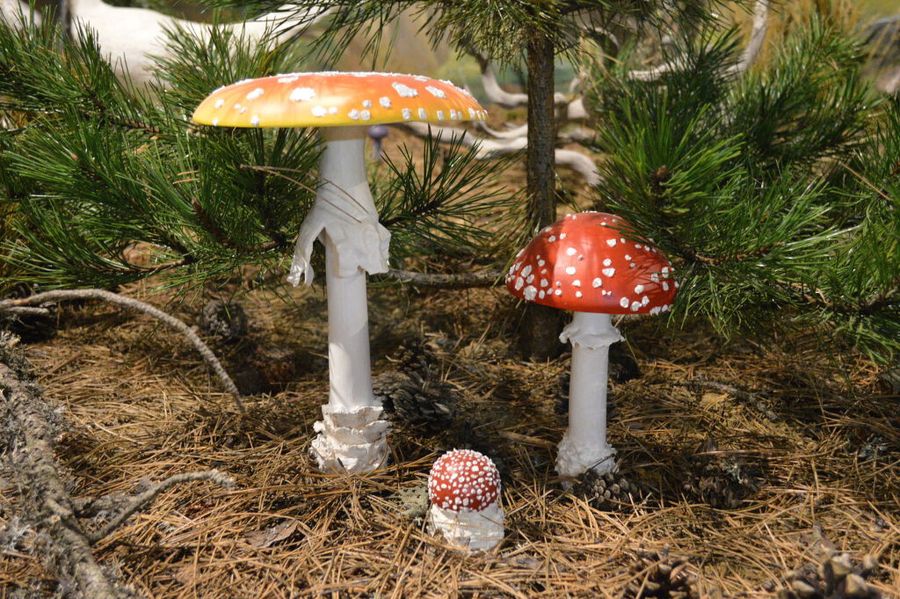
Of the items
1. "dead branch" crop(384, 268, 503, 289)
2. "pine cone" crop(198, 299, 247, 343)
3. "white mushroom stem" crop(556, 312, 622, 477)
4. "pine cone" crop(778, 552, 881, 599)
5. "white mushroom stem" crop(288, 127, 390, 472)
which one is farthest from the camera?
"pine cone" crop(198, 299, 247, 343)

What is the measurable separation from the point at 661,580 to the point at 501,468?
47 centimetres

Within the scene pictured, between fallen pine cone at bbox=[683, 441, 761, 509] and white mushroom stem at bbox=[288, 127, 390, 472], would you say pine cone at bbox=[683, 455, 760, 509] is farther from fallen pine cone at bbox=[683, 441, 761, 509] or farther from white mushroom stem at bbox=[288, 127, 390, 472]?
white mushroom stem at bbox=[288, 127, 390, 472]

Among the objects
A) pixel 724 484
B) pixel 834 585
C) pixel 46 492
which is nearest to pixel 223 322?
pixel 46 492

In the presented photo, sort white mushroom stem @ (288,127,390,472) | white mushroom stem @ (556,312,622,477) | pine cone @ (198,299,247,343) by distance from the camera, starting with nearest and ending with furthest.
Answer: white mushroom stem @ (288,127,390,472) → white mushroom stem @ (556,312,622,477) → pine cone @ (198,299,247,343)

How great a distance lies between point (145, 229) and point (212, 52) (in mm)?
597

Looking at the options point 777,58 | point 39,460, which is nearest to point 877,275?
point 777,58

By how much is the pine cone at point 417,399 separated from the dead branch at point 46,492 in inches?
30.3

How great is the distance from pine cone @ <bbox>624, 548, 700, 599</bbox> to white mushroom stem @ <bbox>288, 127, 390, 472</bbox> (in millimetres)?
633

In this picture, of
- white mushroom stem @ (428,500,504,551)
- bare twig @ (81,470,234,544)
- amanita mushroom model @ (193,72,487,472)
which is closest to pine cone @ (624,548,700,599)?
white mushroom stem @ (428,500,504,551)

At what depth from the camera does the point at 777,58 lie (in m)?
2.16

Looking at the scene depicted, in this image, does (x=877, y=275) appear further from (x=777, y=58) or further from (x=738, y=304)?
(x=777, y=58)

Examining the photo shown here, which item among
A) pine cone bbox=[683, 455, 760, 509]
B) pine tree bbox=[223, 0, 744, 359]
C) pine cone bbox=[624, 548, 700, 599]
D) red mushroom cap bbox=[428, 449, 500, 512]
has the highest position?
pine tree bbox=[223, 0, 744, 359]

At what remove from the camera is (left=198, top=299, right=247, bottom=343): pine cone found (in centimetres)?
221

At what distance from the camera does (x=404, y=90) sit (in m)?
1.16
